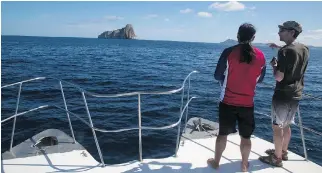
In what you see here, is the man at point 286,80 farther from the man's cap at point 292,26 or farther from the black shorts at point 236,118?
the black shorts at point 236,118

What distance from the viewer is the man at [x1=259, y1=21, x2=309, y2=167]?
3.75 meters

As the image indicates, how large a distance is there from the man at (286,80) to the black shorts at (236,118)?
0.56 m

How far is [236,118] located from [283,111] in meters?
0.74

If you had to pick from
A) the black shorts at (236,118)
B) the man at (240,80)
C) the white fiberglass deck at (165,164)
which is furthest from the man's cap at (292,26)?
the white fiberglass deck at (165,164)

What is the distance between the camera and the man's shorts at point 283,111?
4051 mm

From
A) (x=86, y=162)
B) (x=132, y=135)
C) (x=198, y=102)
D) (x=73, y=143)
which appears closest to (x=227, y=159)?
(x=86, y=162)

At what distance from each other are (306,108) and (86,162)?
15.1m

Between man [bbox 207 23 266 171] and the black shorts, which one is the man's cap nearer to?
man [bbox 207 23 266 171]

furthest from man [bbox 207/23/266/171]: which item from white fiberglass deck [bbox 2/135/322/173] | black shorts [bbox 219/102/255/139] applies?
white fiberglass deck [bbox 2/135/322/173]

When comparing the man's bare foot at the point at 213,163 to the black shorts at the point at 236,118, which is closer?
the black shorts at the point at 236,118

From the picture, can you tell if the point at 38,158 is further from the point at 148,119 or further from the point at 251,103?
the point at 148,119

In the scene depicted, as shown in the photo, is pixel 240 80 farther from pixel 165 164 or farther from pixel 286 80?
pixel 165 164

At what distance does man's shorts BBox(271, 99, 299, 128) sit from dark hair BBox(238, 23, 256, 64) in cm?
99

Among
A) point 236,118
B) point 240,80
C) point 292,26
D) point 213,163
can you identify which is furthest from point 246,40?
point 213,163
